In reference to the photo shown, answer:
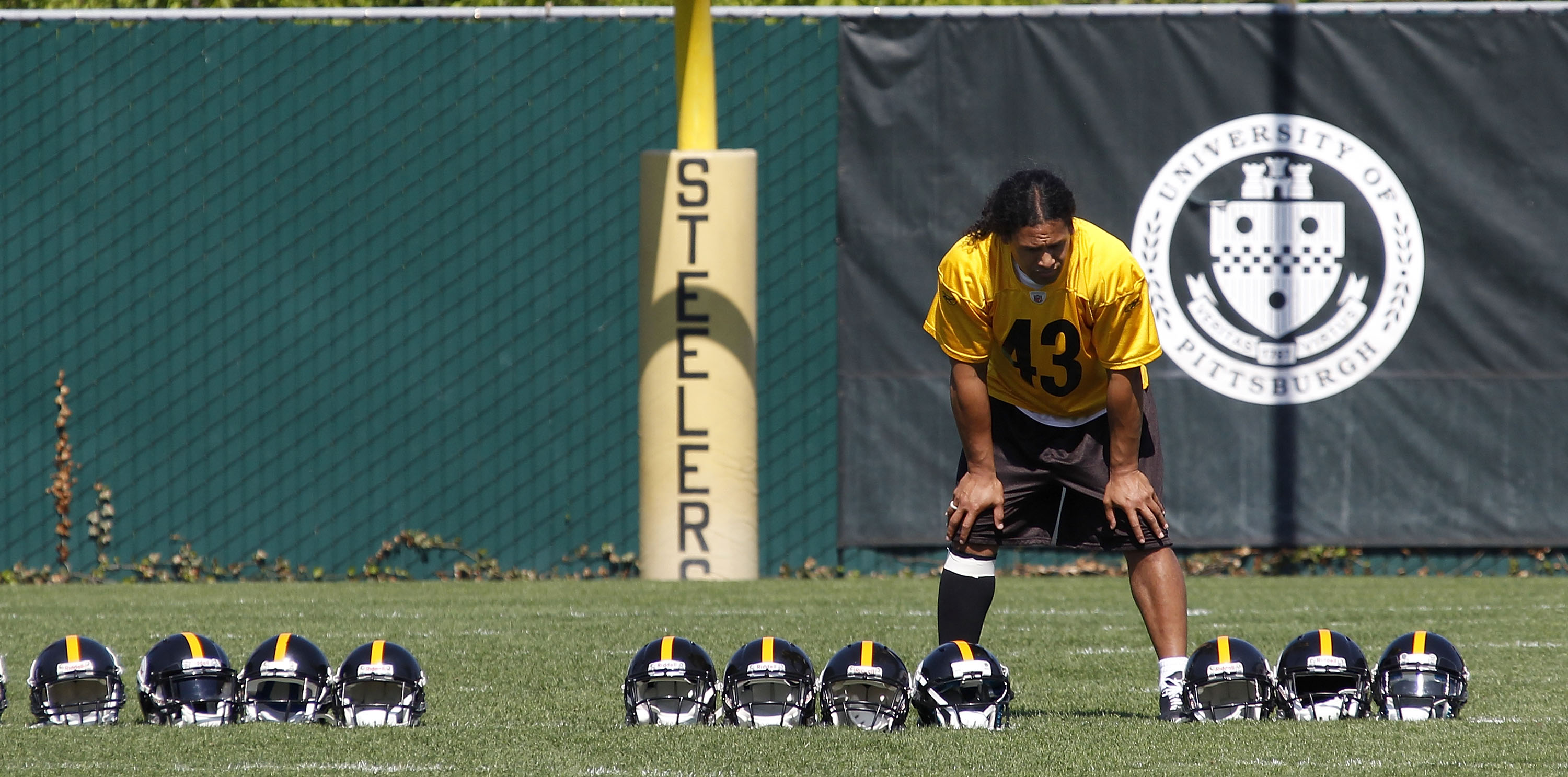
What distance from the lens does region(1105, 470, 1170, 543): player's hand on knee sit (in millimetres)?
4809

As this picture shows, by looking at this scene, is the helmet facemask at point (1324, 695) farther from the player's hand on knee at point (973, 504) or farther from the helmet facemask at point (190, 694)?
the helmet facemask at point (190, 694)

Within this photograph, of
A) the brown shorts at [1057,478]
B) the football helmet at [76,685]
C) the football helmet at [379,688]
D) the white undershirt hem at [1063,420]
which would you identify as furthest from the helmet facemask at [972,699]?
the football helmet at [76,685]

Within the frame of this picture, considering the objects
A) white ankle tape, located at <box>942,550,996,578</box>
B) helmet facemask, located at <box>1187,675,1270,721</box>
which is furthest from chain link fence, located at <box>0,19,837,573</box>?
helmet facemask, located at <box>1187,675,1270,721</box>

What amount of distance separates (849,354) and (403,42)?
9.20 ft

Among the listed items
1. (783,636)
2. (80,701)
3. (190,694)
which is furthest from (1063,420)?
(80,701)

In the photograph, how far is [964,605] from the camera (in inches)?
195

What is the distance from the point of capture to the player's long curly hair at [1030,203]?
4625 millimetres

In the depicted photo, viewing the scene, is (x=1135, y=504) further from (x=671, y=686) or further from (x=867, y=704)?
(x=671, y=686)

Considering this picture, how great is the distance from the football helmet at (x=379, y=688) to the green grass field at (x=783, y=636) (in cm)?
8

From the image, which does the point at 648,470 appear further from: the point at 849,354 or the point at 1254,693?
the point at 1254,693

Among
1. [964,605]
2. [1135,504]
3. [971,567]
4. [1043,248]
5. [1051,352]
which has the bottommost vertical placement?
[964,605]

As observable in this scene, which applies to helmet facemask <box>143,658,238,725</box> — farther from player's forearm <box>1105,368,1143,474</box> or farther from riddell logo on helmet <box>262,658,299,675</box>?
player's forearm <box>1105,368,1143,474</box>

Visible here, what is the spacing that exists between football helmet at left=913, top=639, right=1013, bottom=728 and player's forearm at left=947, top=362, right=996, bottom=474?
0.63m

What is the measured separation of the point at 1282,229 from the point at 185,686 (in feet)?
20.4
